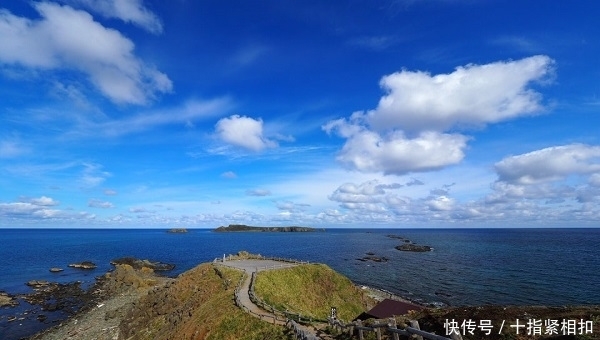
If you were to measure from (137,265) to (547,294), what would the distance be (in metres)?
104

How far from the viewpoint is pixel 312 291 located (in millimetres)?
47219

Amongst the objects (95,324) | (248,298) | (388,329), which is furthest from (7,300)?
(388,329)

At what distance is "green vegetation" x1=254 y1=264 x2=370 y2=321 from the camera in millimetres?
41906

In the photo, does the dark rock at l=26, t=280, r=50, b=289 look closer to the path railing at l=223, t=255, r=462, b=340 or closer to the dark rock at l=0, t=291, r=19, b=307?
the dark rock at l=0, t=291, r=19, b=307

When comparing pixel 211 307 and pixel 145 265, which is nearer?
pixel 211 307

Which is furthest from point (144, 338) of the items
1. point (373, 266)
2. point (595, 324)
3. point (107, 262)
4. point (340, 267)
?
point (107, 262)

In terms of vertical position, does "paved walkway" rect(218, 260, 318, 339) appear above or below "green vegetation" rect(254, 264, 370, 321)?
above

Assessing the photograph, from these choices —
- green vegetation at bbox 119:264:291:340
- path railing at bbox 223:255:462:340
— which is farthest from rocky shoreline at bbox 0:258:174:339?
path railing at bbox 223:255:462:340

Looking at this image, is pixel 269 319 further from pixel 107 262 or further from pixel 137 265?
pixel 107 262

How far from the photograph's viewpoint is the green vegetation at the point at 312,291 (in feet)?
137

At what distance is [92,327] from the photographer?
47156 millimetres

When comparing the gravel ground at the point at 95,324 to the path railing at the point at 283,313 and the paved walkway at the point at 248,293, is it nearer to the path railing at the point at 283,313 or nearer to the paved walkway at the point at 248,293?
the paved walkway at the point at 248,293

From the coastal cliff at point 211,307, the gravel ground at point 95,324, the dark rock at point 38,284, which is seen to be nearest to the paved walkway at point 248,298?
the coastal cliff at point 211,307

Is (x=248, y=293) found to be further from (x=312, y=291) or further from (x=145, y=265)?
(x=145, y=265)
